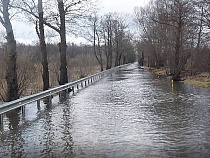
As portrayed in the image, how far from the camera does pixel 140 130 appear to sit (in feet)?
Answer: 31.8

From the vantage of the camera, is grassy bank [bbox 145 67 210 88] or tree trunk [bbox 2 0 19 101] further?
grassy bank [bbox 145 67 210 88]

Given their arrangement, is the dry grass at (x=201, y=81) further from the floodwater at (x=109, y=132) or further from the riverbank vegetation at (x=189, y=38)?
the floodwater at (x=109, y=132)

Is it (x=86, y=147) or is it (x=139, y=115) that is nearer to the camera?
(x=86, y=147)

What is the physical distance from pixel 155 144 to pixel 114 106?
720cm

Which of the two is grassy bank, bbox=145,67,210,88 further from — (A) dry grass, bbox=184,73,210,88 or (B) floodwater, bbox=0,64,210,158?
(B) floodwater, bbox=0,64,210,158

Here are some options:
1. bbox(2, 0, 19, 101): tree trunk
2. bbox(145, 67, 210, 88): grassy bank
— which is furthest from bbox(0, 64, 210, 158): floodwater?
bbox(145, 67, 210, 88): grassy bank

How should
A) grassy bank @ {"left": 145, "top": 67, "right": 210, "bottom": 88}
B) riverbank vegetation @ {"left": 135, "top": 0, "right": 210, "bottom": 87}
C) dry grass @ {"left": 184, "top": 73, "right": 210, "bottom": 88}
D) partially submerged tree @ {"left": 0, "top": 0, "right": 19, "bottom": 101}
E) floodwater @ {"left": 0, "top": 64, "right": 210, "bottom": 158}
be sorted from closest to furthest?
1. floodwater @ {"left": 0, "top": 64, "right": 210, "bottom": 158}
2. partially submerged tree @ {"left": 0, "top": 0, "right": 19, "bottom": 101}
3. dry grass @ {"left": 184, "top": 73, "right": 210, "bottom": 88}
4. grassy bank @ {"left": 145, "top": 67, "right": 210, "bottom": 88}
5. riverbank vegetation @ {"left": 135, "top": 0, "right": 210, "bottom": 87}

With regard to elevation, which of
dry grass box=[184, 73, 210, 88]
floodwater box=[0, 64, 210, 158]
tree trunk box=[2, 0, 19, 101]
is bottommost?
dry grass box=[184, 73, 210, 88]

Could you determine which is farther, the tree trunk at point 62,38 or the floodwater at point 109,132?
the tree trunk at point 62,38

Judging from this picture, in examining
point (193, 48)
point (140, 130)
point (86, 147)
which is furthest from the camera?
point (193, 48)

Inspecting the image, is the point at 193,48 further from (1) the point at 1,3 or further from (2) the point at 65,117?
(2) the point at 65,117

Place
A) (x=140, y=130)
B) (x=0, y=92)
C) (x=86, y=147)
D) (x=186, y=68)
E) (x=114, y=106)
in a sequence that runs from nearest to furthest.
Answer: (x=86, y=147), (x=140, y=130), (x=114, y=106), (x=0, y=92), (x=186, y=68)

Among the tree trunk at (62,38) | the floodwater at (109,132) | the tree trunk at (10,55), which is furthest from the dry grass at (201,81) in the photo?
the tree trunk at (10,55)

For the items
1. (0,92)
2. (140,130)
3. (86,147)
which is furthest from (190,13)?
(86,147)
